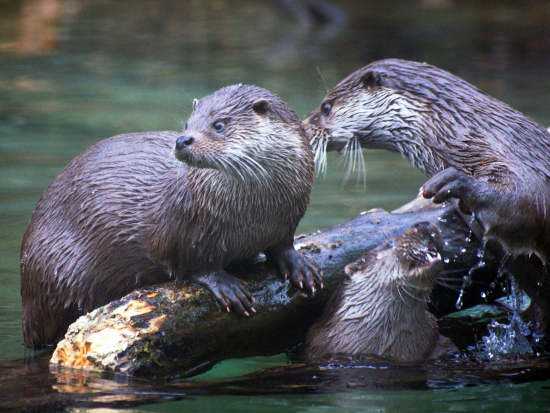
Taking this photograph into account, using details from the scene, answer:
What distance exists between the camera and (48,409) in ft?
9.18

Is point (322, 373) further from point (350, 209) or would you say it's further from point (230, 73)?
point (230, 73)

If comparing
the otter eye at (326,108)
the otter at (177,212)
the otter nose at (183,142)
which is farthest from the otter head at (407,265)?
the otter nose at (183,142)

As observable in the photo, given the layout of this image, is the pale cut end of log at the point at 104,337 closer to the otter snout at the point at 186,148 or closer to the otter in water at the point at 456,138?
the otter snout at the point at 186,148

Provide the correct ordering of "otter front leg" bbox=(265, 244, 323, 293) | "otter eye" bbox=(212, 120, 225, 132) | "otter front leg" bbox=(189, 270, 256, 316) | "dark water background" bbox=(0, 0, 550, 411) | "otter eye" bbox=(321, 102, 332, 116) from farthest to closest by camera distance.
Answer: "otter eye" bbox=(321, 102, 332, 116)
"dark water background" bbox=(0, 0, 550, 411)
"otter front leg" bbox=(265, 244, 323, 293)
"otter front leg" bbox=(189, 270, 256, 316)
"otter eye" bbox=(212, 120, 225, 132)

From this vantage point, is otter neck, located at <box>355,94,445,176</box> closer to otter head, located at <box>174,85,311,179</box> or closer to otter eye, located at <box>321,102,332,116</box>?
otter eye, located at <box>321,102,332,116</box>

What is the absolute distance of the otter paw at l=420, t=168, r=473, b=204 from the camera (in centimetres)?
328

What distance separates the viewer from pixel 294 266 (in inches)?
136

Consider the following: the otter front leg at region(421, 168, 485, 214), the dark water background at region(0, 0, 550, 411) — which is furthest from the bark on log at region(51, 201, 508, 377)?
the otter front leg at region(421, 168, 485, 214)

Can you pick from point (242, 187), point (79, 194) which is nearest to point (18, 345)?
point (79, 194)

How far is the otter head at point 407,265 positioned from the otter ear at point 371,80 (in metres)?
0.69

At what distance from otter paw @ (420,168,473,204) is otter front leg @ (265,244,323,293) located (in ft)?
1.91

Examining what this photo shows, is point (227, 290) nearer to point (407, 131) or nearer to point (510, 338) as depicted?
point (407, 131)

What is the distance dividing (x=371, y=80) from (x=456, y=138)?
521 millimetres

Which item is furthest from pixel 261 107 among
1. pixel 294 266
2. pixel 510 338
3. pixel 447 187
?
pixel 510 338
